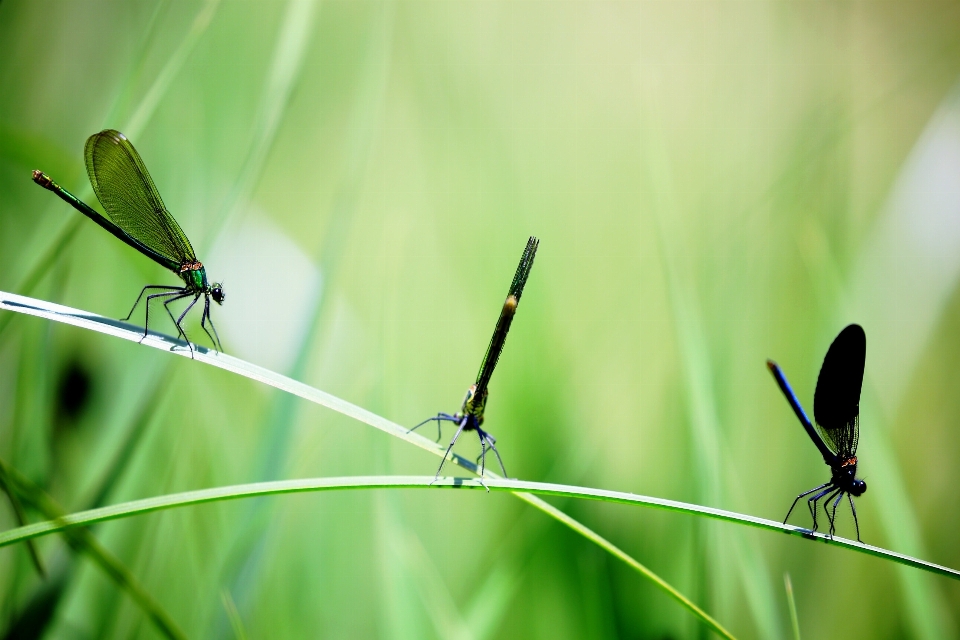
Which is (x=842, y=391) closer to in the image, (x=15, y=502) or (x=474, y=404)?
(x=474, y=404)

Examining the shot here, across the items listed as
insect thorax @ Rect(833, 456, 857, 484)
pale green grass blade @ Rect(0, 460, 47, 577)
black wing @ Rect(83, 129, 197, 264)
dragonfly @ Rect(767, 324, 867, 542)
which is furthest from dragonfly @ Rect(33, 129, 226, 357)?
insect thorax @ Rect(833, 456, 857, 484)

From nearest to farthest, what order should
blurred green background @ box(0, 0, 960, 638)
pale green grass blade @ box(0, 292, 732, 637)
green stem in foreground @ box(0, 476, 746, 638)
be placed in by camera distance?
1. green stem in foreground @ box(0, 476, 746, 638)
2. pale green grass blade @ box(0, 292, 732, 637)
3. blurred green background @ box(0, 0, 960, 638)

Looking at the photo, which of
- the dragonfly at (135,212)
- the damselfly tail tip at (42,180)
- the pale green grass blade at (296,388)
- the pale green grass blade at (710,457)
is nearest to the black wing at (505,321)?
the pale green grass blade at (296,388)

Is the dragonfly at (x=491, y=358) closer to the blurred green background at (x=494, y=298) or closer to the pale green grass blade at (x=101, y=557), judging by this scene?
the blurred green background at (x=494, y=298)

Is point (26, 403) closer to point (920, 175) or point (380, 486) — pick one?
point (380, 486)

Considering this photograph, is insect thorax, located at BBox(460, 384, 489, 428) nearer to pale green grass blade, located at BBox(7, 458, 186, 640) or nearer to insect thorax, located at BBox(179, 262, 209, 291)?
pale green grass blade, located at BBox(7, 458, 186, 640)

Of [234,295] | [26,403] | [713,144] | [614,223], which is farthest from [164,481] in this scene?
[713,144]
